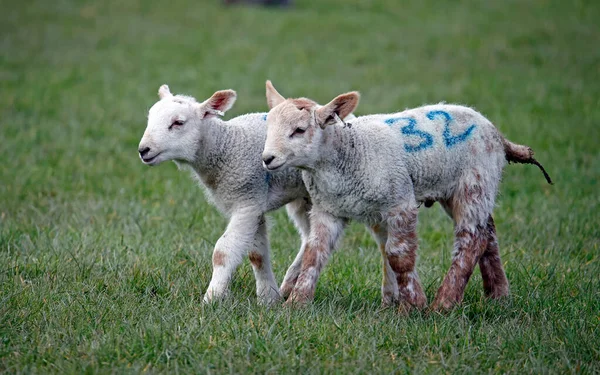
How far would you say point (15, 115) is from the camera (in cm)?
1174

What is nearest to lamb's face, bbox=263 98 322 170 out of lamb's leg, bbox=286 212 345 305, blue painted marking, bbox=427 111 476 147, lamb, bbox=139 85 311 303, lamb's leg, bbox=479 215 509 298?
lamb's leg, bbox=286 212 345 305

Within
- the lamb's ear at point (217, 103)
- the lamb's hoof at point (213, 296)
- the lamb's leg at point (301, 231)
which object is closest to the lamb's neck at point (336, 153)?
the lamb's leg at point (301, 231)

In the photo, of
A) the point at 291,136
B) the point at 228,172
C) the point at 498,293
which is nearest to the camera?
the point at 291,136

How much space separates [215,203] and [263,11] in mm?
14869

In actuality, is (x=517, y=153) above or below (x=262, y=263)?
above

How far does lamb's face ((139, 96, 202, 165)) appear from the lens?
548 cm

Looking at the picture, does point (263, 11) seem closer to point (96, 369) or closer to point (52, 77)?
point (52, 77)

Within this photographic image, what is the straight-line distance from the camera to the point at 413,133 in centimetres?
571

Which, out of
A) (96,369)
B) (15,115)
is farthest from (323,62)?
(96,369)

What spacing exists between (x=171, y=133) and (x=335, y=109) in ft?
3.70

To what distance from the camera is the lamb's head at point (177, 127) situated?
550 cm

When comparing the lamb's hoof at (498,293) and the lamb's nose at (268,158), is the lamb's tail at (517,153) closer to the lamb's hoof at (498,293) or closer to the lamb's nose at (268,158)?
the lamb's hoof at (498,293)

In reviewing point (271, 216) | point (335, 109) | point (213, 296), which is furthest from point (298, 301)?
point (271, 216)

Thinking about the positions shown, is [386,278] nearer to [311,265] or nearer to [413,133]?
[311,265]
